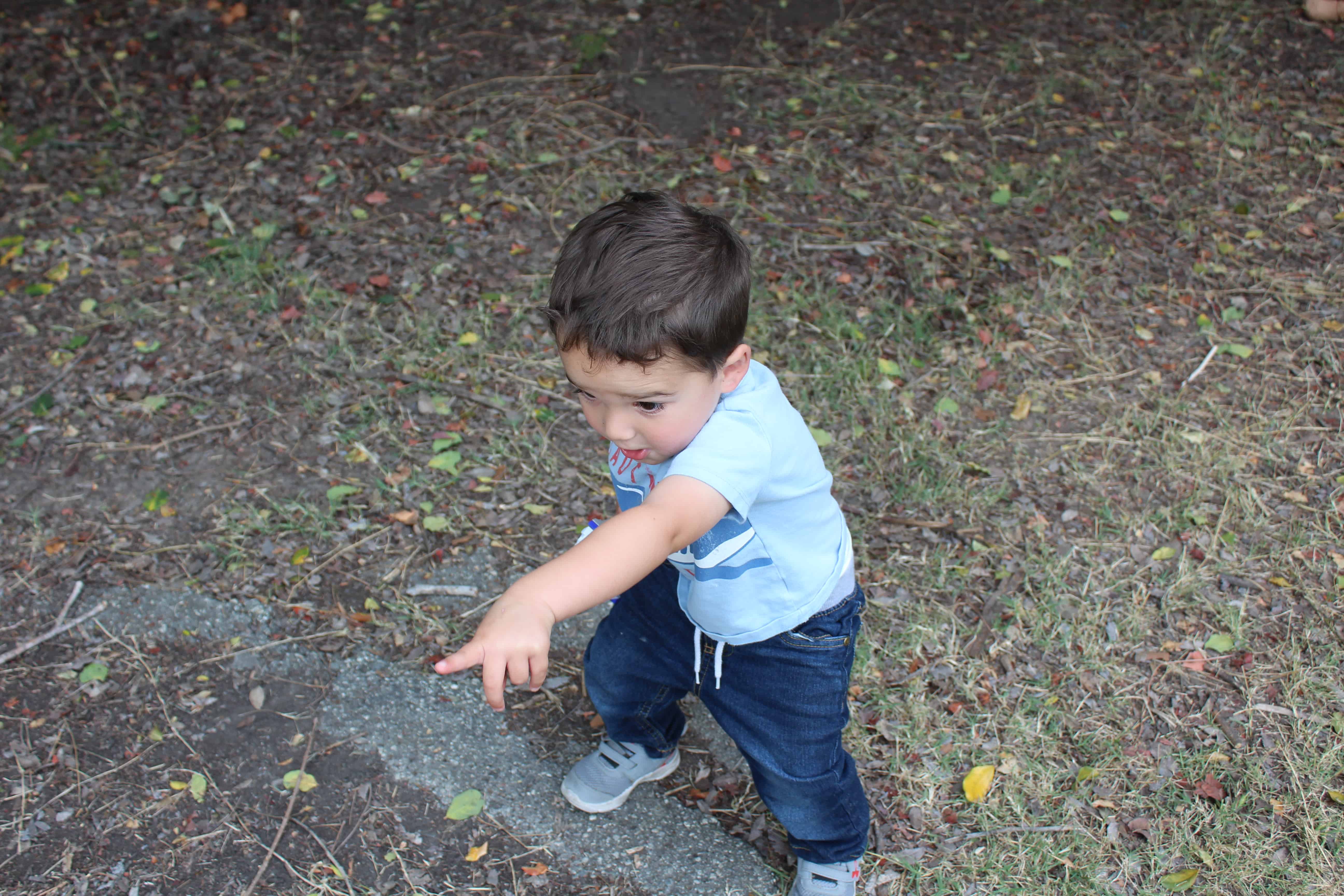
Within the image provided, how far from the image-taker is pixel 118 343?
3.69 meters

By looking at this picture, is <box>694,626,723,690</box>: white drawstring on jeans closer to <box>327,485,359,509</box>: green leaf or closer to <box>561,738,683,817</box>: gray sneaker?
<box>561,738,683,817</box>: gray sneaker

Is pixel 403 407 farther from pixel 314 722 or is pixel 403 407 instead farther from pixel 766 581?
pixel 766 581

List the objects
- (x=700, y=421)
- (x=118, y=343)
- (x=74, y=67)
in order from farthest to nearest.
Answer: (x=74, y=67), (x=118, y=343), (x=700, y=421)

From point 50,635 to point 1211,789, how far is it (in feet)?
9.88

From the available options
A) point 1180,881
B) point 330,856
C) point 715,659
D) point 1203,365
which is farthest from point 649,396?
point 1203,365

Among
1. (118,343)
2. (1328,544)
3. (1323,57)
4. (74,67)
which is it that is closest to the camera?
(1328,544)

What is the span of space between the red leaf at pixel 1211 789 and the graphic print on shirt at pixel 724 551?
140cm

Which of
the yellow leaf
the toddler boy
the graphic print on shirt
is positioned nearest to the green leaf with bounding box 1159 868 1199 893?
the yellow leaf

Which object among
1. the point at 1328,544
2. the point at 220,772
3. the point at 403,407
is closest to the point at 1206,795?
the point at 1328,544

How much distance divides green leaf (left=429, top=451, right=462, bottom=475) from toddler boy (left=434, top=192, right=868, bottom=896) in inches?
47.6

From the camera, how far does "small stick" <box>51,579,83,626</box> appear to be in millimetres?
2730

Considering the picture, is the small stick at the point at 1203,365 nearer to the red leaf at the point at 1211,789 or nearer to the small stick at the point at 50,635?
the red leaf at the point at 1211,789

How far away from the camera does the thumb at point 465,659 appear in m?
1.26

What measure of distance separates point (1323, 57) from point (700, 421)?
220 inches
